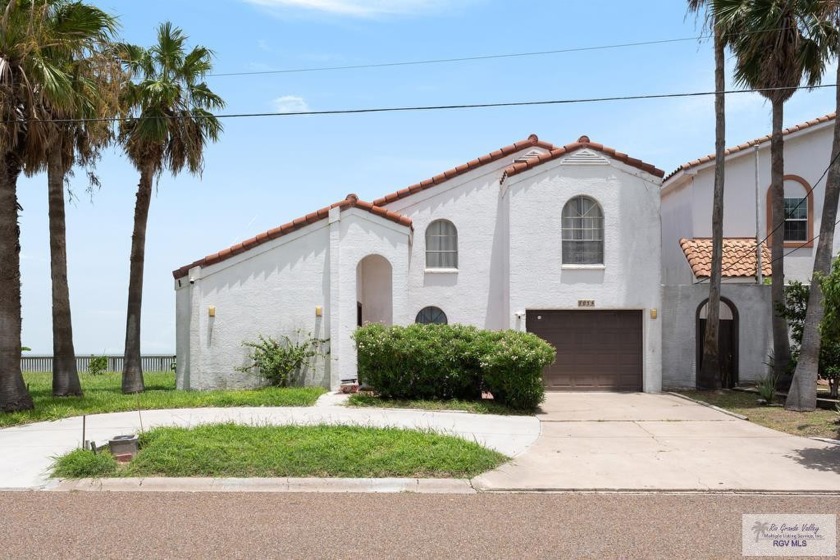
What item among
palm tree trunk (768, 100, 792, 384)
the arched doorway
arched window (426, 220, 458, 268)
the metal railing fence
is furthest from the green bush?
the metal railing fence

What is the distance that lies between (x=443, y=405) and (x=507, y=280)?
5.38 meters

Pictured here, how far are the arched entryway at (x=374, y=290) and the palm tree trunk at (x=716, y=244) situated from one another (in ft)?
27.7

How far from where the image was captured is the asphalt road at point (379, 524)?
21.6 feet

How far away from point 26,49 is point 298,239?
712cm

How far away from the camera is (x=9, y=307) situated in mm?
14406

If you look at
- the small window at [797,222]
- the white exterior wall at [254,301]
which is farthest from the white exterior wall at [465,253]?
the small window at [797,222]

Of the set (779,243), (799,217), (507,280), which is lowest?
(507,280)

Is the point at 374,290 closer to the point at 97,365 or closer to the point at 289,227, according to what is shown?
the point at 289,227

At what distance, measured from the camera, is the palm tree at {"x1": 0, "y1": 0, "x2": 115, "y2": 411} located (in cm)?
1403

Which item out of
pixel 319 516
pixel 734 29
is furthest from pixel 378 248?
pixel 319 516

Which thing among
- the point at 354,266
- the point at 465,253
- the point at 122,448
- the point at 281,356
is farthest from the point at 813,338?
the point at 122,448

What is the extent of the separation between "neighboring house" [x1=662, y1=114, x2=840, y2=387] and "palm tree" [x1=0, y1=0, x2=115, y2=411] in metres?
15.3

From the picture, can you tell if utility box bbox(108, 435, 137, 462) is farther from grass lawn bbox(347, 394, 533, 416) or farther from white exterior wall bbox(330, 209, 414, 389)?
white exterior wall bbox(330, 209, 414, 389)

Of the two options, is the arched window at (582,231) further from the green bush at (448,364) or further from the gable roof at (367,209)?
the green bush at (448,364)
